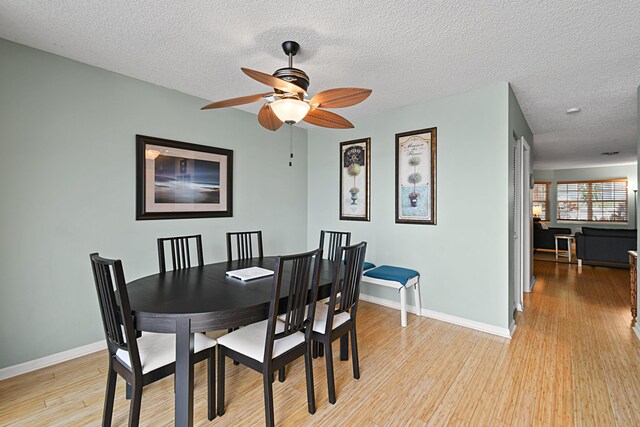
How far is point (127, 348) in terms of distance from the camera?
154 cm

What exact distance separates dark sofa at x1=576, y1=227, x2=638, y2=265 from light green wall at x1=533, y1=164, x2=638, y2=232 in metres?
3.97

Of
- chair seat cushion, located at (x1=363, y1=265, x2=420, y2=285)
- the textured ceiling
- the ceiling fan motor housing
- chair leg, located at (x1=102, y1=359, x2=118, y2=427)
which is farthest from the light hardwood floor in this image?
the textured ceiling

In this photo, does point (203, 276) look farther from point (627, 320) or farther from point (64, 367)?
point (627, 320)

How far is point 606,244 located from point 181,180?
25.1 ft

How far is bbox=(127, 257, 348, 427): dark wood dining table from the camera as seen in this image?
154 cm

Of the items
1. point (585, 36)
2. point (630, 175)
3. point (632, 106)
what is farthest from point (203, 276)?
point (630, 175)

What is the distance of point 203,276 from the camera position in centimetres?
234

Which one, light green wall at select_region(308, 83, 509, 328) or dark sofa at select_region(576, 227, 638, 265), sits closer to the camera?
light green wall at select_region(308, 83, 509, 328)

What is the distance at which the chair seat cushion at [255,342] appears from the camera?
174 centimetres

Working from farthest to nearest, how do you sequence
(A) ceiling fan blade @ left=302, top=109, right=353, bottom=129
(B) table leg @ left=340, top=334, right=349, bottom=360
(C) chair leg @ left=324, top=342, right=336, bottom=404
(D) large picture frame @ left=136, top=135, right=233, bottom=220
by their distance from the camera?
(D) large picture frame @ left=136, top=135, right=233, bottom=220 < (B) table leg @ left=340, top=334, right=349, bottom=360 < (A) ceiling fan blade @ left=302, top=109, right=353, bottom=129 < (C) chair leg @ left=324, top=342, right=336, bottom=404

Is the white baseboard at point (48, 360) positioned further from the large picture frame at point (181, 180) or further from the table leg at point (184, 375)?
the table leg at point (184, 375)

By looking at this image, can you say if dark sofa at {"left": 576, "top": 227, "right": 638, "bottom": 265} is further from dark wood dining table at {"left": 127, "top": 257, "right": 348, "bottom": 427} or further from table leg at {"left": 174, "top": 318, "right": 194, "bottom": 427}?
table leg at {"left": 174, "top": 318, "right": 194, "bottom": 427}

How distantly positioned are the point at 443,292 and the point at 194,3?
11.3 feet

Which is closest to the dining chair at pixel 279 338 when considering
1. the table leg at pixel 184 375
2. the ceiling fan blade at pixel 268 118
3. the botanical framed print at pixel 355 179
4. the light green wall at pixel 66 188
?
the table leg at pixel 184 375
